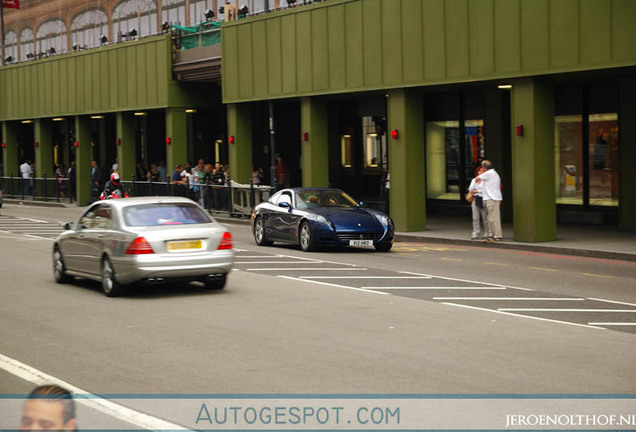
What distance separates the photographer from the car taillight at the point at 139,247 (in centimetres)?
1389

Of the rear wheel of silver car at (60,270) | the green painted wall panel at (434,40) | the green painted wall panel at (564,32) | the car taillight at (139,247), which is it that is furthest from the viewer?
the green painted wall panel at (434,40)

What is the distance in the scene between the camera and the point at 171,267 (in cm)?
1403

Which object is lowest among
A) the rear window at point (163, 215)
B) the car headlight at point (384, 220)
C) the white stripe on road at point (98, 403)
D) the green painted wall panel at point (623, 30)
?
the white stripe on road at point (98, 403)

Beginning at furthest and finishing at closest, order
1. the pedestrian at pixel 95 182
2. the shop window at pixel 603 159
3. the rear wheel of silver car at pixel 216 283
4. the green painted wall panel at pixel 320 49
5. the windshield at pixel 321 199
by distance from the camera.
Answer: the pedestrian at pixel 95 182
the green painted wall panel at pixel 320 49
the shop window at pixel 603 159
the windshield at pixel 321 199
the rear wheel of silver car at pixel 216 283

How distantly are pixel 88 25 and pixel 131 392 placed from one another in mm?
44209

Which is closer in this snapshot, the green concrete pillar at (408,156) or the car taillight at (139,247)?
the car taillight at (139,247)

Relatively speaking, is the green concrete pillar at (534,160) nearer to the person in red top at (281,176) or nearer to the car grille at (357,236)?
the car grille at (357,236)

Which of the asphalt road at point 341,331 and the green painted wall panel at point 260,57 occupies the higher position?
the green painted wall panel at point 260,57

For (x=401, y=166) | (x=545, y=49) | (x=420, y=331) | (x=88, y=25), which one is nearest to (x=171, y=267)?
(x=420, y=331)

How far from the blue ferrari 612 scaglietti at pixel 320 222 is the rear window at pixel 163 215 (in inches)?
260

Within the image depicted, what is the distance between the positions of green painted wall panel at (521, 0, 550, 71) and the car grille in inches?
209

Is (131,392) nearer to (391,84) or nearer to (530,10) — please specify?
(530,10)

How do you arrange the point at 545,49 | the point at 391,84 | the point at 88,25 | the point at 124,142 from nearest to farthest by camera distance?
the point at 545,49 → the point at 391,84 → the point at 124,142 → the point at 88,25

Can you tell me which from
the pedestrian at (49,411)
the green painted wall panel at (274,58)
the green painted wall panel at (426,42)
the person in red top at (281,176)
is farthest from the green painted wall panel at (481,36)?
the pedestrian at (49,411)
